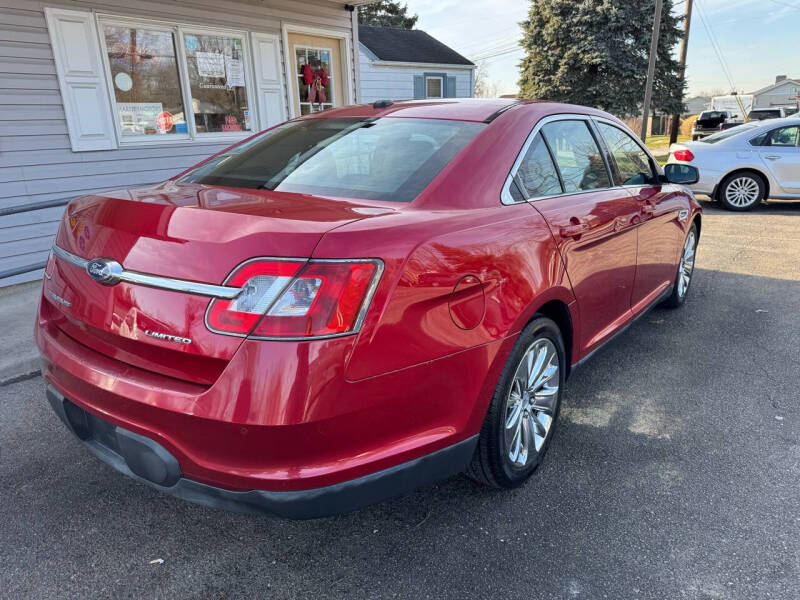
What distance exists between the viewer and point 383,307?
1.67 metres

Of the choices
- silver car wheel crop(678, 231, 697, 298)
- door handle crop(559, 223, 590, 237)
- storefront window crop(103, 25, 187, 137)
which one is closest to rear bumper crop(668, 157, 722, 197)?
silver car wheel crop(678, 231, 697, 298)

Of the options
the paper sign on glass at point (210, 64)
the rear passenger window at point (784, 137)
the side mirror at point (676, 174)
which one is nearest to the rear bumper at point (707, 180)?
the rear passenger window at point (784, 137)

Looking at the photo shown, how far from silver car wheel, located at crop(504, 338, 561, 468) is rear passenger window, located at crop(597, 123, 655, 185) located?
1.50m

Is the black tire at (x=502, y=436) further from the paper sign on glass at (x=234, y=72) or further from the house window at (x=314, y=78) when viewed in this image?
the house window at (x=314, y=78)

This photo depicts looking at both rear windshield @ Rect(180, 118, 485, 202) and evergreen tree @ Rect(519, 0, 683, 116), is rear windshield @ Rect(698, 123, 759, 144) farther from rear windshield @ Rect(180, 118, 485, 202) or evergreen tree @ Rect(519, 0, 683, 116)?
evergreen tree @ Rect(519, 0, 683, 116)

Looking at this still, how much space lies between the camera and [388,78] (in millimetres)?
19453

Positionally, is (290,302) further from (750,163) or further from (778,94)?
(778,94)

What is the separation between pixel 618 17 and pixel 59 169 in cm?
2108

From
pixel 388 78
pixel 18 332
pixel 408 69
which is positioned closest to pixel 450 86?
pixel 408 69

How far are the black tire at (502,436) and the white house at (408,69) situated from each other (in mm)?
17765

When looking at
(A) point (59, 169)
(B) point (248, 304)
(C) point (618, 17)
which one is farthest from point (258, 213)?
(C) point (618, 17)

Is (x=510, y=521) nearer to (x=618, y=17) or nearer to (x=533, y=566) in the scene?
(x=533, y=566)

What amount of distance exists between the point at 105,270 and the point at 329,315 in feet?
2.62

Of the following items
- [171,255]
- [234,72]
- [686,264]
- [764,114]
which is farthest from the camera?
[764,114]
